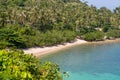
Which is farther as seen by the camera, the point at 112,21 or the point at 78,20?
the point at 112,21

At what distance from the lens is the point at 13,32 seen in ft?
177

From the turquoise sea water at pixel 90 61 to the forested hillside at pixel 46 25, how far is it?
163 inches

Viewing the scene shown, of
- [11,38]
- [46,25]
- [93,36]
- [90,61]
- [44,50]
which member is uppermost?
[46,25]

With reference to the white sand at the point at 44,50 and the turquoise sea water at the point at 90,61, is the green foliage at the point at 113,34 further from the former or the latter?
the white sand at the point at 44,50

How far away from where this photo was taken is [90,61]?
54.1m

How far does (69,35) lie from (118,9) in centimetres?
4634

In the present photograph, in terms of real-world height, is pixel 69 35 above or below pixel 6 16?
below

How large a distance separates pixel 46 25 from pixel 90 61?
18140 mm

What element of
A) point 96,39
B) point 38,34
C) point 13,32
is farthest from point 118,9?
point 13,32

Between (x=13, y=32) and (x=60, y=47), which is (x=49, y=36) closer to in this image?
(x=60, y=47)

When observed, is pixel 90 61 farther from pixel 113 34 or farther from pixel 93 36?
pixel 113 34

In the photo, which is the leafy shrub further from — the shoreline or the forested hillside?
the shoreline

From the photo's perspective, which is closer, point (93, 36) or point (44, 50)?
point (44, 50)

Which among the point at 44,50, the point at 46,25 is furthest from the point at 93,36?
the point at 44,50
